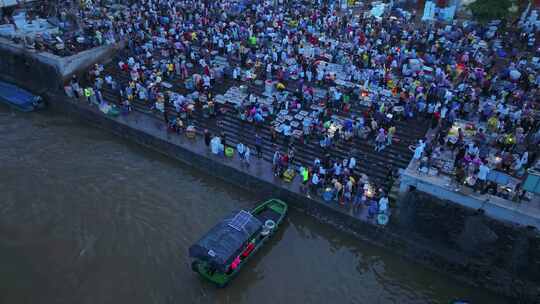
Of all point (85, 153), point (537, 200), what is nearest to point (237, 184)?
point (85, 153)

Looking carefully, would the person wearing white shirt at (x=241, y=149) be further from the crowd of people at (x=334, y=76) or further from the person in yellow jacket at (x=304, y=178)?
the person in yellow jacket at (x=304, y=178)

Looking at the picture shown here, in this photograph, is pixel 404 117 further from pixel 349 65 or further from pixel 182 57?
pixel 182 57

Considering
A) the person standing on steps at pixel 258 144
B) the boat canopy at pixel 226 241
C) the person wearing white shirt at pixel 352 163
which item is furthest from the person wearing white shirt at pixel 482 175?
the person standing on steps at pixel 258 144

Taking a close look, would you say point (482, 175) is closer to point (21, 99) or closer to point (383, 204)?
point (383, 204)

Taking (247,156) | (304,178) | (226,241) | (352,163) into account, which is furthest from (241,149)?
(226,241)

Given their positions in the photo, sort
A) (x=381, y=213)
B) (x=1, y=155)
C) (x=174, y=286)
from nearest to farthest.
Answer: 1. (x=174, y=286)
2. (x=381, y=213)
3. (x=1, y=155)
